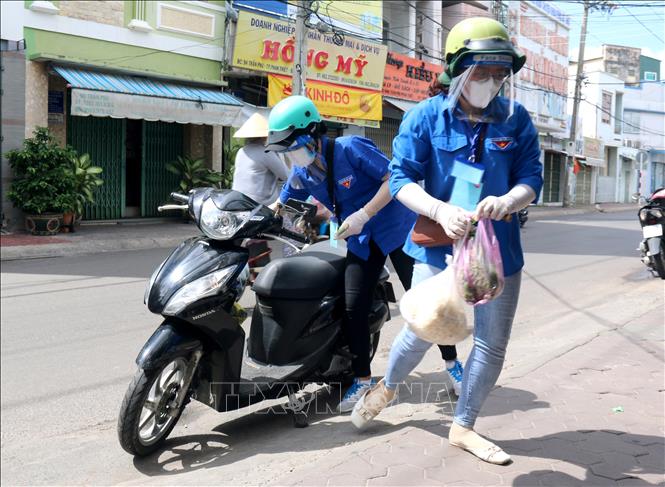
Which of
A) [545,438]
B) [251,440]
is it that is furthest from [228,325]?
[545,438]

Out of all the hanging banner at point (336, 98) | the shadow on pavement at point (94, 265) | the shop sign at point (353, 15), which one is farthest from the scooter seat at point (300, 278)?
the shop sign at point (353, 15)

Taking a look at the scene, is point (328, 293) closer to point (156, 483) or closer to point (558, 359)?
point (156, 483)

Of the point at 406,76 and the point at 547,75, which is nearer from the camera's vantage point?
the point at 547,75

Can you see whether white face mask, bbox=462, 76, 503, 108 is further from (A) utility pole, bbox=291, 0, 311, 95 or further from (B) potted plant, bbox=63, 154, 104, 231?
(A) utility pole, bbox=291, 0, 311, 95

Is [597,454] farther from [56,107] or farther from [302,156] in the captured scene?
[56,107]

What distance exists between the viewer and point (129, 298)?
23.3ft

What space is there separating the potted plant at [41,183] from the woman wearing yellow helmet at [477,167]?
1025 centimetres

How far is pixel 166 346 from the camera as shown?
3059 millimetres

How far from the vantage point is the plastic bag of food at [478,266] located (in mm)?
2447

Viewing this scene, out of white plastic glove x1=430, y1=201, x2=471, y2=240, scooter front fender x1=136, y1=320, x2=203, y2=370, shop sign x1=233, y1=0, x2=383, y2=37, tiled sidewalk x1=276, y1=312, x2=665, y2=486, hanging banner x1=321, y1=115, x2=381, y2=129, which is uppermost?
shop sign x1=233, y1=0, x2=383, y2=37

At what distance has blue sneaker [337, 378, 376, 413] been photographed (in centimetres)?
378

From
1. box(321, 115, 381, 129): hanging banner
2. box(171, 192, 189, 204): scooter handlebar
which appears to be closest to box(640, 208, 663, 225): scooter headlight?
box(171, 192, 189, 204): scooter handlebar

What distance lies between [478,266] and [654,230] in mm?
4793

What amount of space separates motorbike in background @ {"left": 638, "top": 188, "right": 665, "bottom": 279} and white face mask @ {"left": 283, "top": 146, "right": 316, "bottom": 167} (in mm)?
3985
